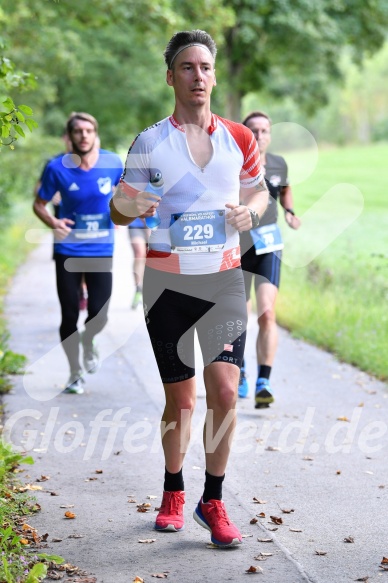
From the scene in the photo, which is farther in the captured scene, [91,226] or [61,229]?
[91,226]

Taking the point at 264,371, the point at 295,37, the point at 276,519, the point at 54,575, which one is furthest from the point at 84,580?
the point at 295,37

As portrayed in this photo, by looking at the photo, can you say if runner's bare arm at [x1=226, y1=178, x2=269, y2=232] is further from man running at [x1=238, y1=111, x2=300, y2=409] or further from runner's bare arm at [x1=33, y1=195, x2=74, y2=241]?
runner's bare arm at [x1=33, y1=195, x2=74, y2=241]

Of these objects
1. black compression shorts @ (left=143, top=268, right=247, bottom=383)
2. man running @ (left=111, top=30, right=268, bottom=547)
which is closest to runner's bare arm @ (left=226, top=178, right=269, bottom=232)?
man running @ (left=111, top=30, right=268, bottom=547)

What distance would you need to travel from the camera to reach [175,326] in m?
4.79

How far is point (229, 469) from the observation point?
6320mm

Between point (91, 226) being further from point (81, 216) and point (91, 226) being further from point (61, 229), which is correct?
point (61, 229)

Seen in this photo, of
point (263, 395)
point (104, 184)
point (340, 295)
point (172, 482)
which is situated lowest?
point (172, 482)

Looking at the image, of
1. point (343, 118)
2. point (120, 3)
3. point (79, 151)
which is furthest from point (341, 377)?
point (343, 118)

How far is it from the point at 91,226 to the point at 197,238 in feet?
12.9

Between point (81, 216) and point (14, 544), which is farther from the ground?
point (81, 216)

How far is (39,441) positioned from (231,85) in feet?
67.7

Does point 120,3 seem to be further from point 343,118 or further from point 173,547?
point 343,118

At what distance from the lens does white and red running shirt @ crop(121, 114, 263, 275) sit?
461cm

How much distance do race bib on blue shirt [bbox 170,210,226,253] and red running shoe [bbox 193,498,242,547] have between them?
4.14 feet
